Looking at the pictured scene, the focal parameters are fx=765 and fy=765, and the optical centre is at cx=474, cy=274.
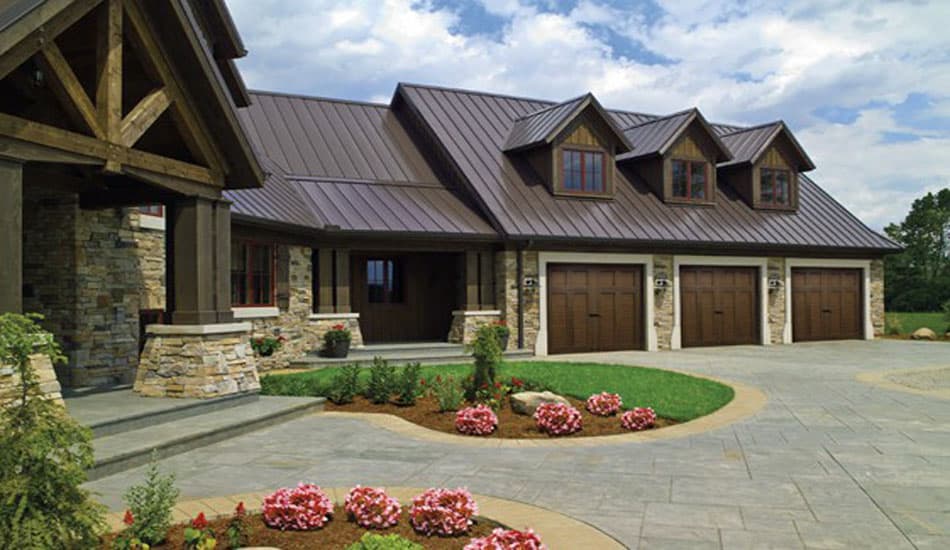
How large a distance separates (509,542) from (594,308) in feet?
52.1

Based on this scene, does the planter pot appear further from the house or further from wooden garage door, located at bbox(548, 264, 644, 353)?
wooden garage door, located at bbox(548, 264, 644, 353)

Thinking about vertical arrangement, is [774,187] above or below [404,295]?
above

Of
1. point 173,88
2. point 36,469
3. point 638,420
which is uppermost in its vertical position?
point 173,88

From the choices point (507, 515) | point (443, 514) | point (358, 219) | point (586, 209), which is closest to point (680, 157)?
point (586, 209)

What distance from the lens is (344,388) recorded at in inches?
433

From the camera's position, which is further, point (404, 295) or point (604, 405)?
point (404, 295)

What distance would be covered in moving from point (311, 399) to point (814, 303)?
18.1 metres

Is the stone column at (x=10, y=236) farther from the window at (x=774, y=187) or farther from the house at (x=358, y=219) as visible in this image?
the window at (x=774, y=187)

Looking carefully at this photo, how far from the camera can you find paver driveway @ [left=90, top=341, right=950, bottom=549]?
5281mm

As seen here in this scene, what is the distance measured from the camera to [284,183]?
709 inches

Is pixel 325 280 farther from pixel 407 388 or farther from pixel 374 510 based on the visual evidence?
pixel 374 510


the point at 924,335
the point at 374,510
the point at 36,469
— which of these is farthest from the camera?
the point at 924,335

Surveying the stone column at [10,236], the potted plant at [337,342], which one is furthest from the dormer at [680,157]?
the stone column at [10,236]

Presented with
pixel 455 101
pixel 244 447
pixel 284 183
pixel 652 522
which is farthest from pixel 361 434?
pixel 455 101
